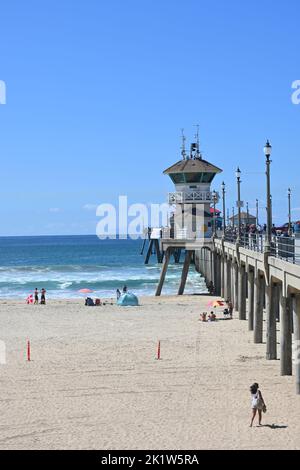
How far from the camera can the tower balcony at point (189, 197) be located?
142 ft

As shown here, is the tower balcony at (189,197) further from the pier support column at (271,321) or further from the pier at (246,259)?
the pier support column at (271,321)

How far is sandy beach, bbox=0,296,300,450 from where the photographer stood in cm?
1277

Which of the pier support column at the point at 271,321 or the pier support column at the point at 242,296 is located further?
the pier support column at the point at 242,296

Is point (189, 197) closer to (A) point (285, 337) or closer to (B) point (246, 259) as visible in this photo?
(B) point (246, 259)

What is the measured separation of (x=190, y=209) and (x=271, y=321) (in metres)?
24.7

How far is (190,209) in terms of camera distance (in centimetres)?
4338

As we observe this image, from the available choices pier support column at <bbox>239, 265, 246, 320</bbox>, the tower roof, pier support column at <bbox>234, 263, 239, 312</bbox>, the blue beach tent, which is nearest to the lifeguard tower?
the tower roof

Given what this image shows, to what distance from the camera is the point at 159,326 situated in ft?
89.2

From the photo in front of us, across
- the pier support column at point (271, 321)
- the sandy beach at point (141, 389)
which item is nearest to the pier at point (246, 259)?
the pier support column at point (271, 321)

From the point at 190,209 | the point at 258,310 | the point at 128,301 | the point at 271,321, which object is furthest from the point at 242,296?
the point at 190,209

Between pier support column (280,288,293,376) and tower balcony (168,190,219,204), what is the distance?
26498 millimetres

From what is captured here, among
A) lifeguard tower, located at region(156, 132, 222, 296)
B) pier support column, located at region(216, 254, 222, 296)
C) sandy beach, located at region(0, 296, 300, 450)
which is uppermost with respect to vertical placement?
lifeguard tower, located at region(156, 132, 222, 296)

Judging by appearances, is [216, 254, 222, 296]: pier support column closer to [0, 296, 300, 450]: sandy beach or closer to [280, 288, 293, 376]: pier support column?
[0, 296, 300, 450]: sandy beach
